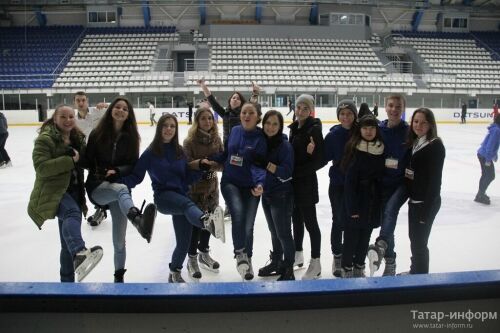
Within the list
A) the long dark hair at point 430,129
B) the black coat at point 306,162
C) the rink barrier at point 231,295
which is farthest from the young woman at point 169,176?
the long dark hair at point 430,129

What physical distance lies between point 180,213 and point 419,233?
168cm

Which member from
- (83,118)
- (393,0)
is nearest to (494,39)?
(393,0)

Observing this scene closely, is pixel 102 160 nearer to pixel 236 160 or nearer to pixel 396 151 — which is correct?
pixel 236 160

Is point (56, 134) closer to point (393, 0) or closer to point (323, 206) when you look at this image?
point (323, 206)

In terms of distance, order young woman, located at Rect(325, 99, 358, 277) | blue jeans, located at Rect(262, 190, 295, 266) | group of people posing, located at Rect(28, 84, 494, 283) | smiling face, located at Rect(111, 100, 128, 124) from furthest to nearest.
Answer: young woman, located at Rect(325, 99, 358, 277), blue jeans, located at Rect(262, 190, 295, 266), smiling face, located at Rect(111, 100, 128, 124), group of people posing, located at Rect(28, 84, 494, 283)

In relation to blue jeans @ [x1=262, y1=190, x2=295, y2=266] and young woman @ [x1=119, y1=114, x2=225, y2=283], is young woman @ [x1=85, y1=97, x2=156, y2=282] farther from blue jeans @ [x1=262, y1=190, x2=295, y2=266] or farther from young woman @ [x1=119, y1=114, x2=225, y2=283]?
blue jeans @ [x1=262, y1=190, x2=295, y2=266]

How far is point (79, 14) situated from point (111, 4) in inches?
132

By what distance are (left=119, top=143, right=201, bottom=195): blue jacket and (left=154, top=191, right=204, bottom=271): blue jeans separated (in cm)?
7

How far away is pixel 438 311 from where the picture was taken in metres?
1.74

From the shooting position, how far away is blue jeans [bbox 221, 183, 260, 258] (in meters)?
2.93

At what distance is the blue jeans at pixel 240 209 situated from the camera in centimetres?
293

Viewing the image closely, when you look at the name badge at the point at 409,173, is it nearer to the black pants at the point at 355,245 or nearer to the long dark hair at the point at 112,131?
the black pants at the point at 355,245

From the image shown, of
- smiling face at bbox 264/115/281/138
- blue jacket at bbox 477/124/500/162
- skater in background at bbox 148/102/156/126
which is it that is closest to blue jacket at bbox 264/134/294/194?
smiling face at bbox 264/115/281/138

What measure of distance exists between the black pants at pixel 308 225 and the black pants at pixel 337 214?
0.45ft
